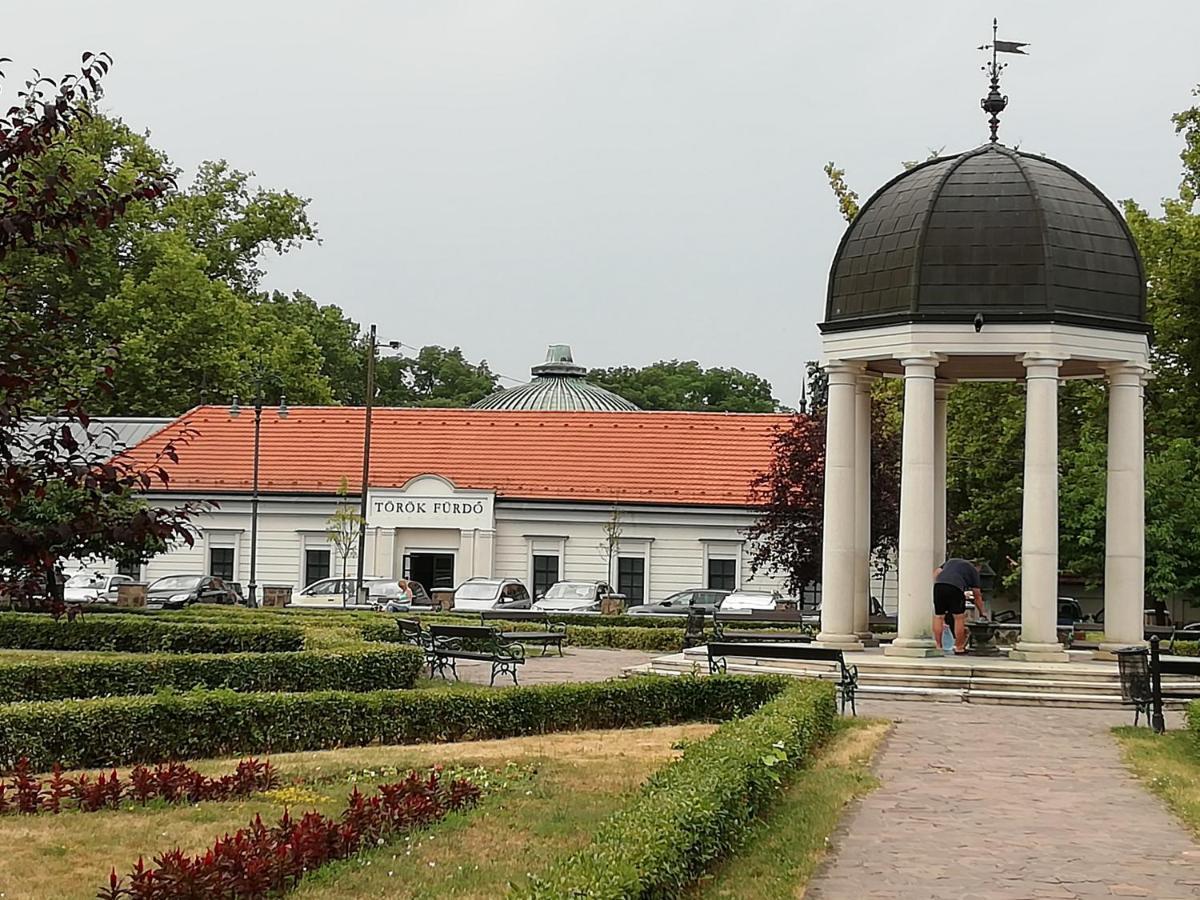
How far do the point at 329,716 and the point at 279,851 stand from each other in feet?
24.6

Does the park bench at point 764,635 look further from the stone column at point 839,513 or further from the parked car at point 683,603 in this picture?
the parked car at point 683,603

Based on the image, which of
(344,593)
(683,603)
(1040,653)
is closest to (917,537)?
(1040,653)

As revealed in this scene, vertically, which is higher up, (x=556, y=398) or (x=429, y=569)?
(x=556, y=398)

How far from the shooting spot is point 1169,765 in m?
15.9

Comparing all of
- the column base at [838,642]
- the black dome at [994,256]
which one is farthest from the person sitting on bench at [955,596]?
the black dome at [994,256]

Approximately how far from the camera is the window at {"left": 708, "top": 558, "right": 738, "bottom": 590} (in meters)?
52.0

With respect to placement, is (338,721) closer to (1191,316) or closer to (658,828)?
(658,828)

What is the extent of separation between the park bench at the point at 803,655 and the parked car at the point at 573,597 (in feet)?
71.0

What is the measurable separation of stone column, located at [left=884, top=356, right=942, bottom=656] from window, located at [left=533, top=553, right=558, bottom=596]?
2758cm

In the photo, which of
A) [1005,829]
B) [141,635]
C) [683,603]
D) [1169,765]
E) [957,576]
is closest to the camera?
[1005,829]

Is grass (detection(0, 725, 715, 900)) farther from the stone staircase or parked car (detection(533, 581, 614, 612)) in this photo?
parked car (detection(533, 581, 614, 612))

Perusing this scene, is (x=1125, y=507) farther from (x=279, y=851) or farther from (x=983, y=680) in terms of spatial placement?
(x=279, y=851)

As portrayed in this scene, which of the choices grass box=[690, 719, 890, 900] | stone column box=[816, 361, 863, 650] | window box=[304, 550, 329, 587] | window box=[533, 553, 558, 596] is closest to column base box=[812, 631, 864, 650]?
stone column box=[816, 361, 863, 650]

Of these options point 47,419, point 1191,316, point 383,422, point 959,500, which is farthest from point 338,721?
point 383,422
